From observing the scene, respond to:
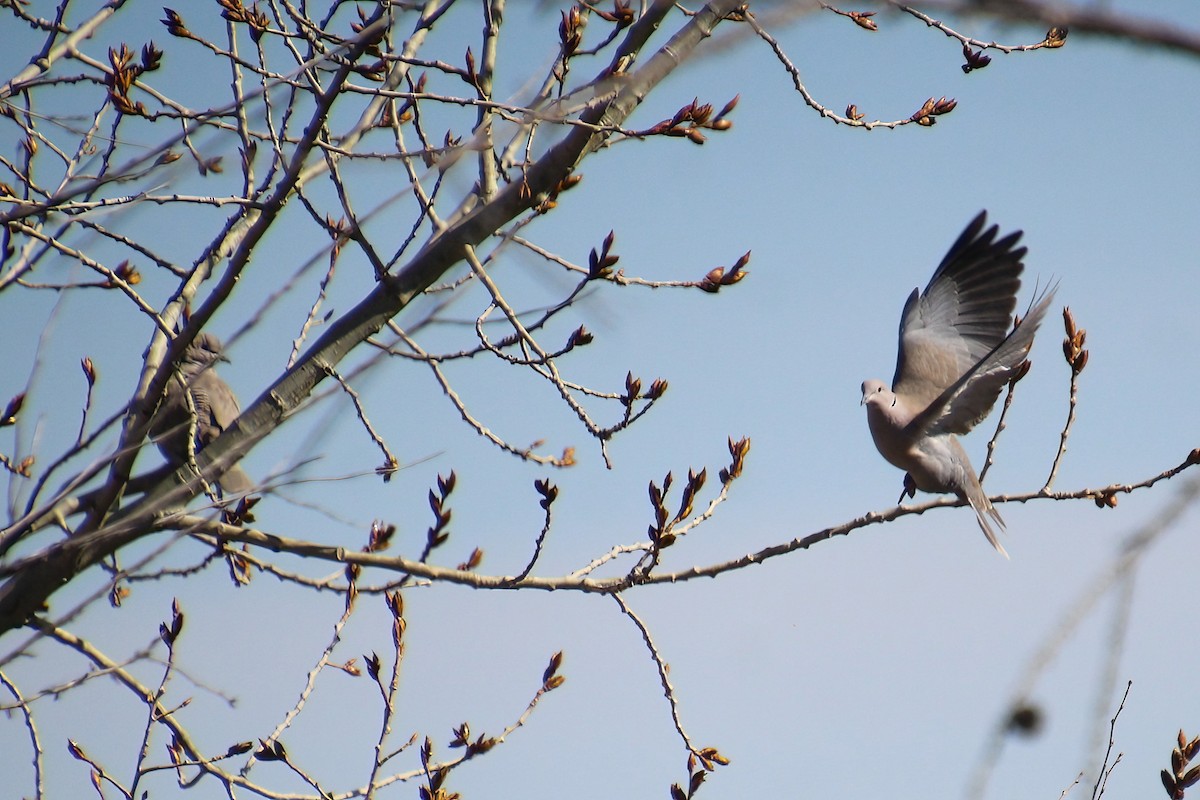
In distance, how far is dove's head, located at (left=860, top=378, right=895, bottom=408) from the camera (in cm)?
512

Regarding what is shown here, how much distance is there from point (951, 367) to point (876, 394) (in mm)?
672

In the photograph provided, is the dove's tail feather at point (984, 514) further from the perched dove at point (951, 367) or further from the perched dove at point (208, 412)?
the perched dove at point (208, 412)

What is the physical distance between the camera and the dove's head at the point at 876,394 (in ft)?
16.8

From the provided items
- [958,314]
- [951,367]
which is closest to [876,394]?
[951,367]

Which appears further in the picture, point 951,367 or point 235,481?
point 951,367

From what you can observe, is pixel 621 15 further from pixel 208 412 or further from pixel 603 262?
pixel 208 412

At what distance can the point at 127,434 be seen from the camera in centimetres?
266

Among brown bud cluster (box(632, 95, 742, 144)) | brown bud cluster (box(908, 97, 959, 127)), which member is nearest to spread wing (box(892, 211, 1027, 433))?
brown bud cluster (box(908, 97, 959, 127))

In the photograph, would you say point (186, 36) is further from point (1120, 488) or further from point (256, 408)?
point (1120, 488)

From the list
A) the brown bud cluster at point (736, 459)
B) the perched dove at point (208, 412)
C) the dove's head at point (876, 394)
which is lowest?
the brown bud cluster at point (736, 459)

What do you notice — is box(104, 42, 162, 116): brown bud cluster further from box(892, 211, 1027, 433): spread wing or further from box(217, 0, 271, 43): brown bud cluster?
box(892, 211, 1027, 433): spread wing

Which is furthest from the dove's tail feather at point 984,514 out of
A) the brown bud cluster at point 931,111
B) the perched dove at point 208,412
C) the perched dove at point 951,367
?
the perched dove at point 208,412

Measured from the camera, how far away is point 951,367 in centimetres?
562

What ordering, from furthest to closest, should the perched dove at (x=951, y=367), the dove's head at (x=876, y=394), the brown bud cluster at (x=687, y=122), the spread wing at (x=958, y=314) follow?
the spread wing at (x=958, y=314), the dove's head at (x=876, y=394), the perched dove at (x=951, y=367), the brown bud cluster at (x=687, y=122)
